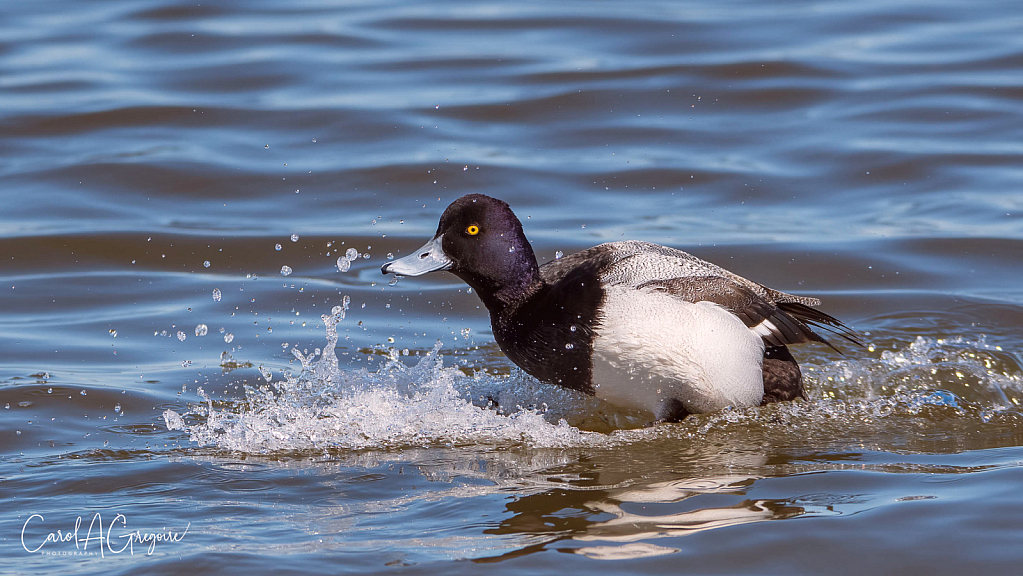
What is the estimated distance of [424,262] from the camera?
509cm

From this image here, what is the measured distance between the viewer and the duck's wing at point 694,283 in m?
5.05

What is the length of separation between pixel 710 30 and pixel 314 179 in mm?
5763

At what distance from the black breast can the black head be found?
0.10 metres

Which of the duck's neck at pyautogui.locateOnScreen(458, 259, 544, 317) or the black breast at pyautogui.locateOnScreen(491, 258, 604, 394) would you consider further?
the duck's neck at pyautogui.locateOnScreen(458, 259, 544, 317)

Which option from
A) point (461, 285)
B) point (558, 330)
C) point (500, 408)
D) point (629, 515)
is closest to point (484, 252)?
point (558, 330)

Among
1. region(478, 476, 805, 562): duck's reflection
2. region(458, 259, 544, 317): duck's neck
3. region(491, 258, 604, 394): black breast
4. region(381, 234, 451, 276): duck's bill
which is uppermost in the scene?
region(381, 234, 451, 276): duck's bill

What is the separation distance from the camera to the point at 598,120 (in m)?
11.0

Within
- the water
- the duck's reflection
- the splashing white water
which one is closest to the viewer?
the duck's reflection

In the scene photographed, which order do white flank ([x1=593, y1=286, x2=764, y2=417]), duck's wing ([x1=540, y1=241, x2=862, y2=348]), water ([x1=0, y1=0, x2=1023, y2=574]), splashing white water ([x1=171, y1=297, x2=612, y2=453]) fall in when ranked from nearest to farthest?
1. water ([x1=0, y1=0, x2=1023, y2=574])
2. white flank ([x1=593, y1=286, x2=764, y2=417])
3. splashing white water ([x1=171, y1=297, x2=612, y2=453])
4. duck's wing ([x1=540, y1=241, x2=862, y2=348])

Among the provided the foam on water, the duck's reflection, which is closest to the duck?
the foam on water

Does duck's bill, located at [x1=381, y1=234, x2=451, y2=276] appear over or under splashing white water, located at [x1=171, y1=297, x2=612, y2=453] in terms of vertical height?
over

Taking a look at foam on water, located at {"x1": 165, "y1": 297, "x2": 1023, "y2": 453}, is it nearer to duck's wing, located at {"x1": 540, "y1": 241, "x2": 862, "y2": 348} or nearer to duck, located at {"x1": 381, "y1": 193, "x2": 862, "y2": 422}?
duck, located at {"x1": 381, "y1": 193, "x2": 862, "y2": 422}

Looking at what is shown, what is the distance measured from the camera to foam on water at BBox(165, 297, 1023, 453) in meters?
4.98
